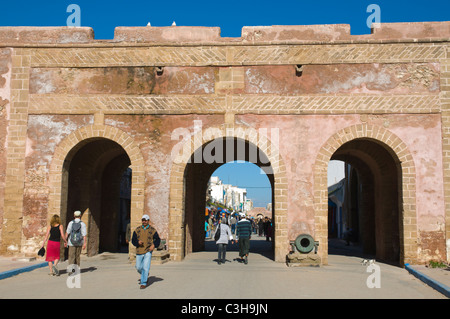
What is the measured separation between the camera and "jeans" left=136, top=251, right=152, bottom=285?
7.23 m

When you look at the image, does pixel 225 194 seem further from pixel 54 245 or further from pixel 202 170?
pixel 54 245

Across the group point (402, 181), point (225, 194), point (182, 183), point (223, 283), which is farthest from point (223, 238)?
point (225, 194)

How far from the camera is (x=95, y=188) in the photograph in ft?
44.4

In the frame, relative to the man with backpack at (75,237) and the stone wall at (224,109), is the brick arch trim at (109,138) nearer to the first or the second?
the stone wall at (224,109)

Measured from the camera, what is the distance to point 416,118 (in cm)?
1106

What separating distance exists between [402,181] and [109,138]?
24.1ft

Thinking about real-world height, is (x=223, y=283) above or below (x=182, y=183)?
below

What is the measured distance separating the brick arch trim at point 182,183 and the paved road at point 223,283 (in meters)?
0.58

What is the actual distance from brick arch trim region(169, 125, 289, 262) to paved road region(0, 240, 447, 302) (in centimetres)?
58

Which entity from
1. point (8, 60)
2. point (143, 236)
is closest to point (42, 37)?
point (8, 60)

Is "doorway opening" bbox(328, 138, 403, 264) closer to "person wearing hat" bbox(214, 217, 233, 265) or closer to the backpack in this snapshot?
"person wearing hat" bbox(214, 217, 233, 265)

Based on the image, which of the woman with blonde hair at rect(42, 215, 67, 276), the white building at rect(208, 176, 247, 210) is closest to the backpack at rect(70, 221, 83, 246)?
the woman with blonde hair at rect(42, 215, 67, 276)

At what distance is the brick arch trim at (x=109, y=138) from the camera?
11305 millimetres

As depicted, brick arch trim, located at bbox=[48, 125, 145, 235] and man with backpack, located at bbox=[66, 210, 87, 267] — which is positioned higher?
brick arch trim, located at bbox=[48, 125, 145, 235]
